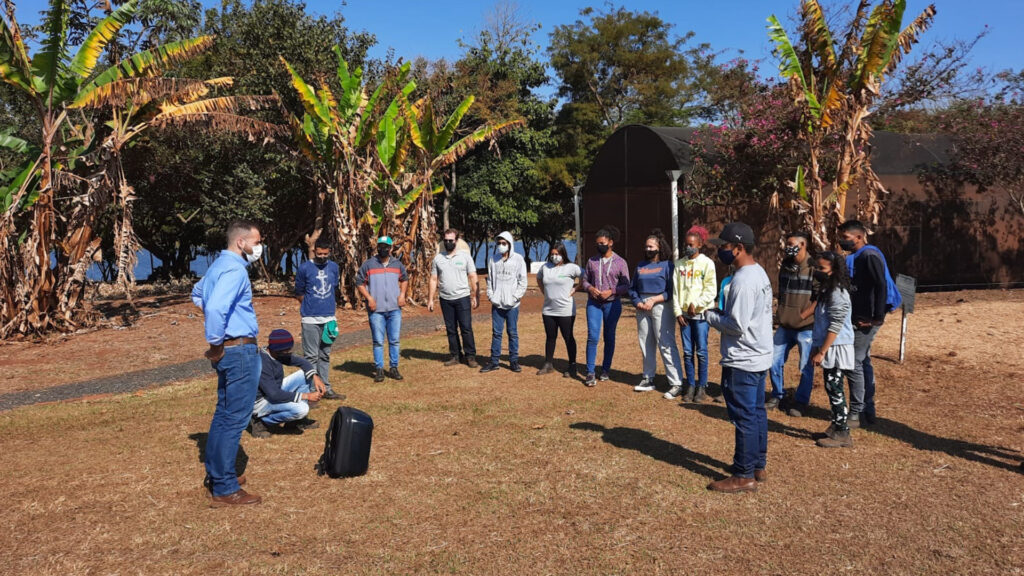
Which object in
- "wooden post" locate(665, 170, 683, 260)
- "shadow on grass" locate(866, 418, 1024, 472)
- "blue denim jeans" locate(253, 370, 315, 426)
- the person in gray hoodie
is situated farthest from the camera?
"wooden post" locate(665, 170, 683, 260)

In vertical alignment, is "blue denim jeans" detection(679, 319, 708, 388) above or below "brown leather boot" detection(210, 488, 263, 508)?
above

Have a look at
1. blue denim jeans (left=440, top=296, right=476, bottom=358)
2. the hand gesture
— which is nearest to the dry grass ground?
the hand gesture

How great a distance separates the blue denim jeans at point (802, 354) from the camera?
23.0 feet

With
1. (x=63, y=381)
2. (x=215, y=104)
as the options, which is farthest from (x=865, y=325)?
(x=215, y=104)

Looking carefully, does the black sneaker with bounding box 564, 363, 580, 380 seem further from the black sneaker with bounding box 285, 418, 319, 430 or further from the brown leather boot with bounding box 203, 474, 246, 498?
the brown leather boot with bounding box 203, 474, 246, 498

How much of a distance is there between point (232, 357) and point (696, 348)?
193 inches

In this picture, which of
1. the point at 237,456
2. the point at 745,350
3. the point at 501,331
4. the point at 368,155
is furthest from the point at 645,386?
the point at 368,155

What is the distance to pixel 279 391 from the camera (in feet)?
21.3

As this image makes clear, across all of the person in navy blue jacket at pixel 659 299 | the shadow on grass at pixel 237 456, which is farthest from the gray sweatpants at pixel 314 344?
the person in navy blue jacket at pixel 659 299

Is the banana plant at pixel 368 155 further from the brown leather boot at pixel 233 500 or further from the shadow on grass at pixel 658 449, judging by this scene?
the brown leather boot at pixel 233 500

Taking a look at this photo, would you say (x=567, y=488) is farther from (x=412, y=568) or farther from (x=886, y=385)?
(x=886, y=385)

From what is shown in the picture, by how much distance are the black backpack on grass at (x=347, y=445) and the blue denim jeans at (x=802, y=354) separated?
4.00 meters

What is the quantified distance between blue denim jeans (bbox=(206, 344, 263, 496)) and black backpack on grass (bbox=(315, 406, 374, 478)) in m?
0.73

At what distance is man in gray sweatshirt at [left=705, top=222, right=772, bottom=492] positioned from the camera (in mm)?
4965
